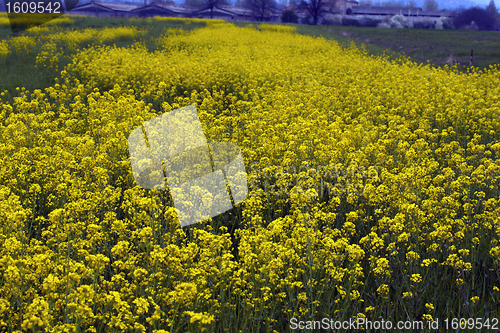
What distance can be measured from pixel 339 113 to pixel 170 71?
584cm

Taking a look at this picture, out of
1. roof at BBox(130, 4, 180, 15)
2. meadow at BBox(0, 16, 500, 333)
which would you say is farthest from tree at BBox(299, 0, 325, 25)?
meadow at BBox(0, 16, 500, 333)

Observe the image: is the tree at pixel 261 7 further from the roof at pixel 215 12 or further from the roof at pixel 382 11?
the roof at pixel 382 11

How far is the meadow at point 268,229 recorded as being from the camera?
9.95 feet

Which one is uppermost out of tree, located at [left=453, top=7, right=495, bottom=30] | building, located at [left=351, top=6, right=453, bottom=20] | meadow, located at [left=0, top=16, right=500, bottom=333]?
building, located at [left=351, top=6, right=453, bottom=20]

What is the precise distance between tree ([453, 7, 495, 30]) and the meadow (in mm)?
73375

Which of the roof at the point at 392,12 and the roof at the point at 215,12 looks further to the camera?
the roof at the point at 392,12

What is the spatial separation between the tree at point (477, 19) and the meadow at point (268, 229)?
73375 mm

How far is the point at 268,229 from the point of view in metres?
3.95

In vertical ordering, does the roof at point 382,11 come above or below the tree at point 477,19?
above

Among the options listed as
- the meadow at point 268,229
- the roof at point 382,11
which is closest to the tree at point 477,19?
the roof at point 382,11

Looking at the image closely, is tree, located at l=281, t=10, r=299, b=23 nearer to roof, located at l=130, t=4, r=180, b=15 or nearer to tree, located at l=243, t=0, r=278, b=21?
tree, located at l=243, t=0, r=278, b=21

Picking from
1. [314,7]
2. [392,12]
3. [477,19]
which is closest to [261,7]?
[314,7]

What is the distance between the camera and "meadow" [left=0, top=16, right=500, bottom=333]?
9.95ft

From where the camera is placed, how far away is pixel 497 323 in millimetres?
3189
